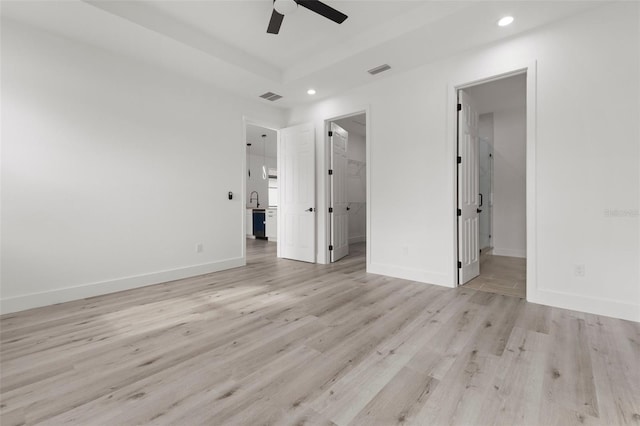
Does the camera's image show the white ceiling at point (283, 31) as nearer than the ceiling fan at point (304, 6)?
No

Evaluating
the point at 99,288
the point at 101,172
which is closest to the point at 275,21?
the point at 101,172

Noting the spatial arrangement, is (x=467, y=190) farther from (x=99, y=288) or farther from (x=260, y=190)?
(x=260, y=190)

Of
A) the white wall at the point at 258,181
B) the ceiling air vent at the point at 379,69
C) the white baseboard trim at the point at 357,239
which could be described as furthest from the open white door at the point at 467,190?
the white wall at the point at 258,181

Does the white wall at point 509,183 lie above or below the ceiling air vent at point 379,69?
below

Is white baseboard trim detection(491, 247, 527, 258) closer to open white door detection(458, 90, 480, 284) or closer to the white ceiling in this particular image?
open white door detection(458, 90, 480, 284)

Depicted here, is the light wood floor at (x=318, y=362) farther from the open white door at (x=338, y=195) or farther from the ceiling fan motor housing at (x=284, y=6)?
the ceiling fan motor housing at (x=284, y=6)

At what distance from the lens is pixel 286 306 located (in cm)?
289

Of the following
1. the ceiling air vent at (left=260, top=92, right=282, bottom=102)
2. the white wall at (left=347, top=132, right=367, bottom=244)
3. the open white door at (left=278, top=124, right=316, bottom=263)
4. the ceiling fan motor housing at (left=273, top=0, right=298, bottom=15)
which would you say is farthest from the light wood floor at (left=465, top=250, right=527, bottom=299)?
the ceiling air vent at (left=260, top=92, right=282, bottom=102)

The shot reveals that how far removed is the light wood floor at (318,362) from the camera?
4.66 ft

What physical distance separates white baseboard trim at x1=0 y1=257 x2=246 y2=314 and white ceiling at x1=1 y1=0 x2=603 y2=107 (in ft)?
8.78

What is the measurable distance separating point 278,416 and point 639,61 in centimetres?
386

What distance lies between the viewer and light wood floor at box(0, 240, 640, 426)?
142 cm

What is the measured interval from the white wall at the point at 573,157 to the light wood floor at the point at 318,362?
0.36 m

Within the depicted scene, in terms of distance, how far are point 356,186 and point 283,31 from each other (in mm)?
Answer: 4745
